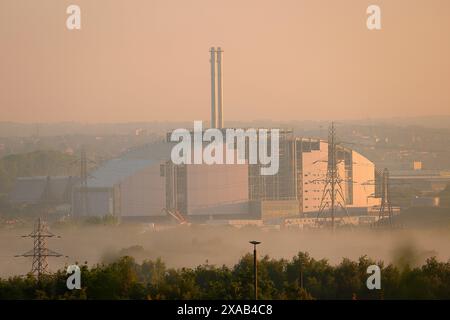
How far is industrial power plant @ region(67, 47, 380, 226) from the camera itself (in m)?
53.8

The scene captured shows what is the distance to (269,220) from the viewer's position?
5478 centimetres

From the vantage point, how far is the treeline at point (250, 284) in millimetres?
21656

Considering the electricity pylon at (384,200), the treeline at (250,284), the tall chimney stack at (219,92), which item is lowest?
the treeline at (250,284)

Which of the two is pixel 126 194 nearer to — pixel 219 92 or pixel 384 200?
pixel 384 200

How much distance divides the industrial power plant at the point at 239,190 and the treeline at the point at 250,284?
26.7 m

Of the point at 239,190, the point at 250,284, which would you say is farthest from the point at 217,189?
the point at 250,284

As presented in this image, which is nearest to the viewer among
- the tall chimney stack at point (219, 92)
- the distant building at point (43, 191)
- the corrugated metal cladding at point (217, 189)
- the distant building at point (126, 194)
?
the distant building at point (126, 194)

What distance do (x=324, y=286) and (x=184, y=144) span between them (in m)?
32.3

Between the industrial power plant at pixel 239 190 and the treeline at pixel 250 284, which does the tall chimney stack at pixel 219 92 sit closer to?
the industrial power plant at pixel 239 190

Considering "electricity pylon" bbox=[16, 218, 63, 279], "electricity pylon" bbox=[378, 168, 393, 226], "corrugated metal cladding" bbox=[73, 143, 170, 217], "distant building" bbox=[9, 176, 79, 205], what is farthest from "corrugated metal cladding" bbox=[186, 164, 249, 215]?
"electricity pylon" bbox=[16, 218, 63, 279]

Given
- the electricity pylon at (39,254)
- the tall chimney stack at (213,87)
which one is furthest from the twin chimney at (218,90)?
the electricity pylon at (39,254)

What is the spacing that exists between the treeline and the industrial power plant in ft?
87.4

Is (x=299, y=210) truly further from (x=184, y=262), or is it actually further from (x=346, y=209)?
(x=184, y=262)

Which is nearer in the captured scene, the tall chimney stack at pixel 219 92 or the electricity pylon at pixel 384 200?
the electricity pylon at pixel 384 200
